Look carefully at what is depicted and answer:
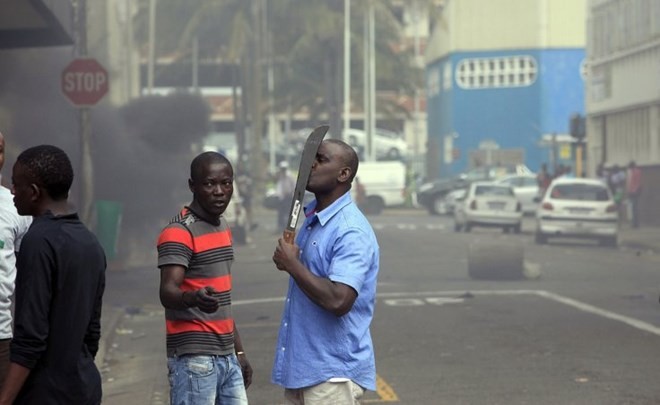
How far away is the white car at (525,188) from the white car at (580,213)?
1380cm

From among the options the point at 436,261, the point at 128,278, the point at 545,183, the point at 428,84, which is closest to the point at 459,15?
the point at 428,84

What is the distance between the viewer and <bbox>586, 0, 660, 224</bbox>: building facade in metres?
41.2

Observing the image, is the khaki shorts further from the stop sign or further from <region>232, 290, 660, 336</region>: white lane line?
the stop sign

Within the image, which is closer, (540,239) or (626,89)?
(540,239)

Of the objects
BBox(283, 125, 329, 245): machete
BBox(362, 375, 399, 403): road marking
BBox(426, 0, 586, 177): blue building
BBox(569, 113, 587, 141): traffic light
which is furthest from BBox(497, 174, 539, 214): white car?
BBox(283, 125, 329, 245): machete

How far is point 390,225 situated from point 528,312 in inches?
967

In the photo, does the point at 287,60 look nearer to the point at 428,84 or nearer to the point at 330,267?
the point at 428,84

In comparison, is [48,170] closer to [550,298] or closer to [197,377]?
[197,377]

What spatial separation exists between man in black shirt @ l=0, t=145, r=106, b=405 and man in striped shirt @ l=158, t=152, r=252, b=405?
0.67m

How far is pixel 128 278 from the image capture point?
21.7 metres

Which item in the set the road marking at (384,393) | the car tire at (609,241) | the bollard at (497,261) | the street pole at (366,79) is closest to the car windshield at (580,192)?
the car tire at (609,241)

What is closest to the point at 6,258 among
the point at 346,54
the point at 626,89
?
the point at 626,89

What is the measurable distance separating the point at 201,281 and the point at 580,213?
84.5ft

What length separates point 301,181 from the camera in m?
5.18
